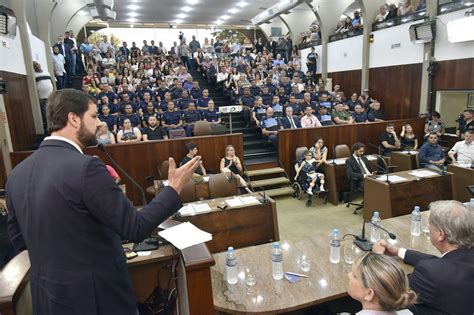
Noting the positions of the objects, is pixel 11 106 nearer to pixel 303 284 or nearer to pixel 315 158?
pixel 315 158

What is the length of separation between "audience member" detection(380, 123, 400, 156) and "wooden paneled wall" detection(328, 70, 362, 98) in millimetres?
3529

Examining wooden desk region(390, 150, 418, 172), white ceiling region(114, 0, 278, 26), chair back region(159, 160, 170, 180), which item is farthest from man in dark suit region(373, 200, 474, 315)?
white ceiling region(114, 0, 278, 26)

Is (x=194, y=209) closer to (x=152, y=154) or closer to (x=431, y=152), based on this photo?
(x=152, y=154)

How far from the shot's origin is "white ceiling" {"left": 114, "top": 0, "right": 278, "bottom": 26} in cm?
1123

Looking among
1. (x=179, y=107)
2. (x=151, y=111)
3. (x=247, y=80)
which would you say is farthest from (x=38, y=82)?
(x=247, y=80)

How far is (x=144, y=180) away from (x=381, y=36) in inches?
298

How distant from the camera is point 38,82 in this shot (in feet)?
22.6

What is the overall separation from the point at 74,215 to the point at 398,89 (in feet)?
29.7

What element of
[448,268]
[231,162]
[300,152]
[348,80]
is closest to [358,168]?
[300,152]

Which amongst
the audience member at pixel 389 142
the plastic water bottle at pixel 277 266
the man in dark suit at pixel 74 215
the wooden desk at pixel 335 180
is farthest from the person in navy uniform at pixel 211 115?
the man in dark suit at pixel 74 215

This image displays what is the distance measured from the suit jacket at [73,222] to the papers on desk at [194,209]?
2.13 meters

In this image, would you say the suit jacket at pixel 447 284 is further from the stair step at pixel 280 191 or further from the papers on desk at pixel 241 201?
the stair step at pixel 280 191

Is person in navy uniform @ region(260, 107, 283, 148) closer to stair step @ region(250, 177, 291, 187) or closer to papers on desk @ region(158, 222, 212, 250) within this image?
stair step @ region(250, 177, 291, 187)

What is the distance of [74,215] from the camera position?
1057 millimetres
